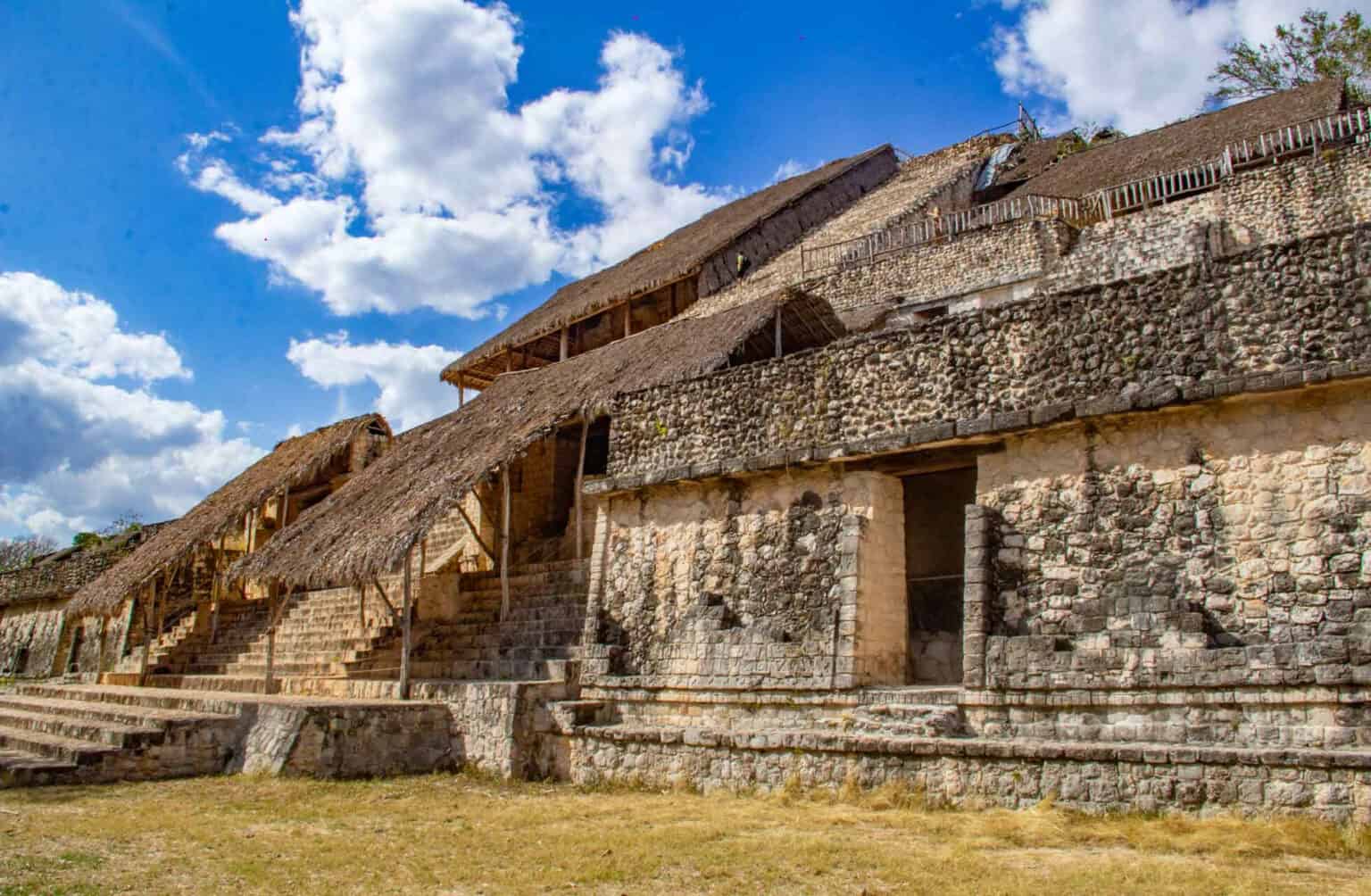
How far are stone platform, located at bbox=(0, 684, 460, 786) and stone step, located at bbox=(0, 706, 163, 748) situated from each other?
0.01 metres

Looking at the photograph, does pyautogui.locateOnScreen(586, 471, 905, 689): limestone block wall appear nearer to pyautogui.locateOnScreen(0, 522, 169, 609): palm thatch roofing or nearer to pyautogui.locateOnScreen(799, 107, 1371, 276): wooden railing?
pyautogui.locateOnScreen(799, 107, 1371, 276): wooden railing

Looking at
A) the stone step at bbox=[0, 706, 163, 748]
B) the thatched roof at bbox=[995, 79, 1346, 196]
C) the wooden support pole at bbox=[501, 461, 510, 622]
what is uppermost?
the thatched roof at bbox=[995, 79, 1346, 196]

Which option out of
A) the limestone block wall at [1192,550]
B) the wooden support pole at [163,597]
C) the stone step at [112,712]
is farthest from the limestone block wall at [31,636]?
the limestone block wall at [1192,550]

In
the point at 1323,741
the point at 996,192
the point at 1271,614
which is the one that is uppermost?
the point at 996,192

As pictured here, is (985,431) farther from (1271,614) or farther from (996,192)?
(996,192)

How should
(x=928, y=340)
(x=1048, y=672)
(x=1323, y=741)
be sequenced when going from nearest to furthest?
1. (x=1323, y=741)
2. (x=1048, y=672)
3. (x=928, y=340)

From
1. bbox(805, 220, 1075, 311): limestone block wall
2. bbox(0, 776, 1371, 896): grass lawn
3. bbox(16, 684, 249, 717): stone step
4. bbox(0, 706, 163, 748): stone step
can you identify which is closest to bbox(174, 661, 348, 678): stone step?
bbox(16, 684, 249, 717): stone step

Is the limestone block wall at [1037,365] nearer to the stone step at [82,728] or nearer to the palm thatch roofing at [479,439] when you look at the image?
the palm thatch roofing at [479,439]

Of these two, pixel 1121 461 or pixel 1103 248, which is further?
pixel 1103 248

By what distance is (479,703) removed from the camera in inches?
380

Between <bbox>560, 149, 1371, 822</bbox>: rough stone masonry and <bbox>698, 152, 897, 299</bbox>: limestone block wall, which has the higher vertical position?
<bbox>698, 152, 897, 299</bbox>: limestone block wall

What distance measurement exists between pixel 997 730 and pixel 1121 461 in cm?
201

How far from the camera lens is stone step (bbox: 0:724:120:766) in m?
9.12

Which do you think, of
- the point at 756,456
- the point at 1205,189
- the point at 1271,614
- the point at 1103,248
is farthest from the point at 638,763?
the point at 1205,189
